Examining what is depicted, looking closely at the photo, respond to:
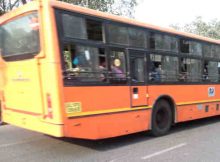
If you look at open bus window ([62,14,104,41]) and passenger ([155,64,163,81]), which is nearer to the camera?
open bus window ([62,14,104,41])

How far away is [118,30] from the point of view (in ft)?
25.6

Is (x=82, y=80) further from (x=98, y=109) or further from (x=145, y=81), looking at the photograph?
(x=145, y=81)

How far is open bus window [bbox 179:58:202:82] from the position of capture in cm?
994

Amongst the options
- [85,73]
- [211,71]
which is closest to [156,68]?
[85,73]

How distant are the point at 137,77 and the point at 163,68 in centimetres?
127

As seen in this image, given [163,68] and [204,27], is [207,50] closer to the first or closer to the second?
[163,68]

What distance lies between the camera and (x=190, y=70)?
33.8 feet

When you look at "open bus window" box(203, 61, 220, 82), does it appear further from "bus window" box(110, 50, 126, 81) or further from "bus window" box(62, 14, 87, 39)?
"bus window" box(62, 14, 87, 39)

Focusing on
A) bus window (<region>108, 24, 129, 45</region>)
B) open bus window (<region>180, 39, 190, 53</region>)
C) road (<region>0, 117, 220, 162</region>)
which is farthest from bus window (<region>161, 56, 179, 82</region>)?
bus window (<region>108, 24, 129, 45</region>)

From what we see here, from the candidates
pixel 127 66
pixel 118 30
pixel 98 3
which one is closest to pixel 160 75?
pixel 127 66

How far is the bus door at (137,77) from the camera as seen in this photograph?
8.06m

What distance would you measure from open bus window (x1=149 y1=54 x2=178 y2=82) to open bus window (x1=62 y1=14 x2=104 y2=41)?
209cm

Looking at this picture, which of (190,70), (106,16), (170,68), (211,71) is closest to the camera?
(106,16)

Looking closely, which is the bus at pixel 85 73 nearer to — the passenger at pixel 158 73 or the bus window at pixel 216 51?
the passenger at pixel 158 73
